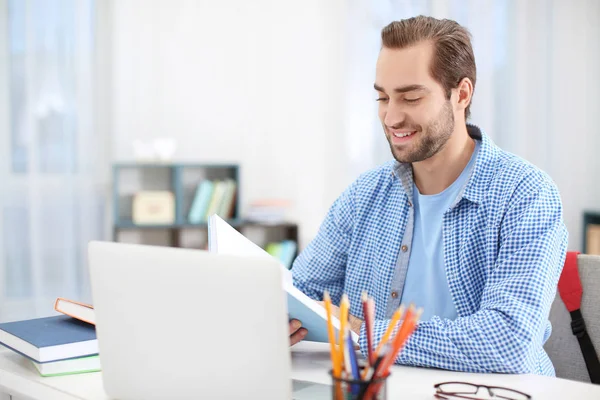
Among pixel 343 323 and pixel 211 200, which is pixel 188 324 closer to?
pixel 343 323

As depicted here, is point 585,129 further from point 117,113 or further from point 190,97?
point 117,113

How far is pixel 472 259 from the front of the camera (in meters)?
1.60

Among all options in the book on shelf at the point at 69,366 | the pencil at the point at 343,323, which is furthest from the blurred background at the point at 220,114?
the pencil at the point at 343,323

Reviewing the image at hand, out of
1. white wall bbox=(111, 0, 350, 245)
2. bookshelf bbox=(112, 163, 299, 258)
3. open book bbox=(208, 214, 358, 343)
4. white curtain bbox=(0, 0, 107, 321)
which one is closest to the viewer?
open book bbox=(208, 214, 358, 343)

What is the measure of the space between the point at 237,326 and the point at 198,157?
3.51 metres

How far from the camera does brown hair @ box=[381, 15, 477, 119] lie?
1668 mm

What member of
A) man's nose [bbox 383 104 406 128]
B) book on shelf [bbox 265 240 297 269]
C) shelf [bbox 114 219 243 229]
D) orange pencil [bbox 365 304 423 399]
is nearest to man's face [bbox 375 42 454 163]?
man's nose [bbox 383 104 406 128]

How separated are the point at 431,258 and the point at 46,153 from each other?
112 inches

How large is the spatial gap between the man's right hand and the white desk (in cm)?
3

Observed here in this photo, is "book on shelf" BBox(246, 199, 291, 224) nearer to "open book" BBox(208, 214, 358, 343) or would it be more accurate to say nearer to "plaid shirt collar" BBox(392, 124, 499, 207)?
"plaid shirt collar" BBox(392, 124, 499, 207)

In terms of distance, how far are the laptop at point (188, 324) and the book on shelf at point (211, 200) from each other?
311 cm

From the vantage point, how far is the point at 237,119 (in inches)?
175

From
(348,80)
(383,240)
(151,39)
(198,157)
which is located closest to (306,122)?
(348,80)

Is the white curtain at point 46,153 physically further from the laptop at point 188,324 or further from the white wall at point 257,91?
the laptop at point 188,324
